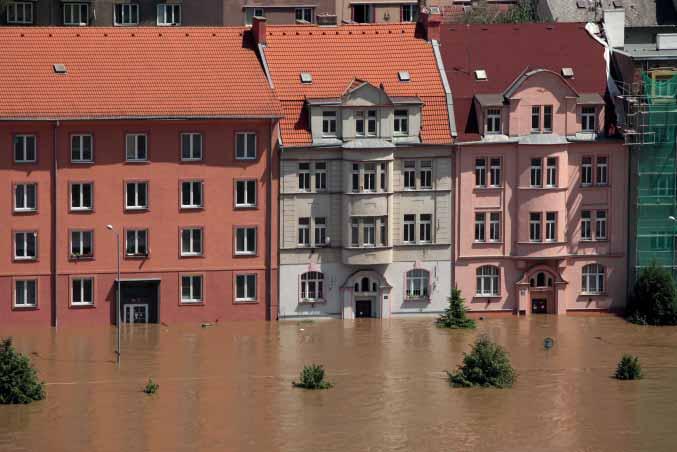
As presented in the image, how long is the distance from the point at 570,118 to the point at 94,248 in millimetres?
23808

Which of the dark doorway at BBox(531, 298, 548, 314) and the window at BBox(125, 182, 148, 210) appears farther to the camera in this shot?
the dark doorway at BBox(531, 298, 548, 314)

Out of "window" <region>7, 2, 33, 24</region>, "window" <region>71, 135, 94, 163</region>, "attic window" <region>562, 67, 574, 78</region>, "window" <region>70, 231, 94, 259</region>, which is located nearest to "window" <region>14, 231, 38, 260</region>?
"window" <region>70, 231, 94, 259</region>

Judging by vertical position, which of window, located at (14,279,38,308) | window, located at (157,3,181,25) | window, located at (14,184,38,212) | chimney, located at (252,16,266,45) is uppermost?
window, located at (157,3,181,25)

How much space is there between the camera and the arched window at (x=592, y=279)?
11225 centimetres

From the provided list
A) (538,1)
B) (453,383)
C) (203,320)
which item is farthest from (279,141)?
(538,1)

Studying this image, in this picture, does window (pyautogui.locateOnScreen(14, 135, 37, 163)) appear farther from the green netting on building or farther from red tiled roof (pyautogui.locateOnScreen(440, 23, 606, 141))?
the green netting on building

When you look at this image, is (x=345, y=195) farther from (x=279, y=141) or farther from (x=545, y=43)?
(x=545, y=43)

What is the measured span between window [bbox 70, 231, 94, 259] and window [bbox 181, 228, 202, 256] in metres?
4.35

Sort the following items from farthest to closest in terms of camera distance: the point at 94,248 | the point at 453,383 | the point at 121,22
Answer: the point at 121,22
the point at 94,248
the point at 453,383

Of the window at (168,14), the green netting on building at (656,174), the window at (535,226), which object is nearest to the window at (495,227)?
the window at (535,226)

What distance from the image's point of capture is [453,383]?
98.4 metres

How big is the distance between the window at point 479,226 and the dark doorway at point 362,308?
20.3ft

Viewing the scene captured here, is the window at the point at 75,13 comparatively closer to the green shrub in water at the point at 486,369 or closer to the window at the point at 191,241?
the window at the point at 191,241

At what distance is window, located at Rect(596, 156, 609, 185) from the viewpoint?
4390 inches
